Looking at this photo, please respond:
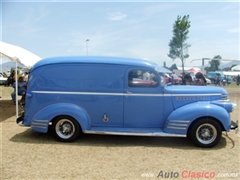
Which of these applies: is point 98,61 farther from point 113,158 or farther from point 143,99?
point 113,158

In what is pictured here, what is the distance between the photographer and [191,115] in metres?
5.05

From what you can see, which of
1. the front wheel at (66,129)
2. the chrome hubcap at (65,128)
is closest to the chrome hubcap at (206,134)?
the front wheel at (66,129)

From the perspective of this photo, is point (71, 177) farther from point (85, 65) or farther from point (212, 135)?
point (212, 135)

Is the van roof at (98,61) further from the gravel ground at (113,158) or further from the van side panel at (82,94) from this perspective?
the gravel ground at (113,158)

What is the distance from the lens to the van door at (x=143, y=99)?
5.30 meters

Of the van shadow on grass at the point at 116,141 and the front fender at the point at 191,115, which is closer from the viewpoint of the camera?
the front fender at the point at 191,115

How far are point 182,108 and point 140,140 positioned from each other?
1.35 m

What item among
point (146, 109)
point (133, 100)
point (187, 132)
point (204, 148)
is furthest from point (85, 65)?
point (204, 148)

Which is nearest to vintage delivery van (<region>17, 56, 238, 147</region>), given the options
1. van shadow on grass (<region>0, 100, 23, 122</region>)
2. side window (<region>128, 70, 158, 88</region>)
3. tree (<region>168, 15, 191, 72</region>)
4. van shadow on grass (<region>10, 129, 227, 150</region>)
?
side window (<region>128, 70, 158, 88</region>)

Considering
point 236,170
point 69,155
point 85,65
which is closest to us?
point 236,170

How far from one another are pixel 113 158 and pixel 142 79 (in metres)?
1.93

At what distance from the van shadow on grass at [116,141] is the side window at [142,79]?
1.42 metres

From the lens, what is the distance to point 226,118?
198 inches
